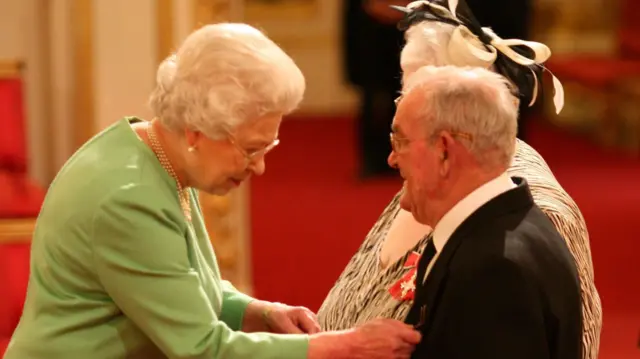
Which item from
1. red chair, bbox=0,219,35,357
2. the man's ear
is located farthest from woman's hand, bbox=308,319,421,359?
red chair, bbox=0,219,35,357

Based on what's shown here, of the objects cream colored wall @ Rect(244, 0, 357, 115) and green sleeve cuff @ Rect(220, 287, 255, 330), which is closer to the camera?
green sleeve cuff @ Rect(220, 287, 255, 330)

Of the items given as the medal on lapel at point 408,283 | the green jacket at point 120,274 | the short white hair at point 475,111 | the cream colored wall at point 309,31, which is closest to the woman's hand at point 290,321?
the medal on lapel at point 408,283

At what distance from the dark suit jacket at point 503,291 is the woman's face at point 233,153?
16.5 inches

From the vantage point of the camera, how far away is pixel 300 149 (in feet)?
31.8

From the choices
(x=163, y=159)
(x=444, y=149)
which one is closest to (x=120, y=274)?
(x=163, y=159)

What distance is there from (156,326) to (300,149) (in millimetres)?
7427

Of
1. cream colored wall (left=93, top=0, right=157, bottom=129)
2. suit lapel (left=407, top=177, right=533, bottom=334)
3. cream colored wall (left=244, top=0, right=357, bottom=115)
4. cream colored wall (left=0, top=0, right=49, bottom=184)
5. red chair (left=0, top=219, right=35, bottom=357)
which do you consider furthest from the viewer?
cream colored wall (left=244, top=0, right=357, bottom=115)

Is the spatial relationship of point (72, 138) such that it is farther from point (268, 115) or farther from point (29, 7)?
point (268, 115)

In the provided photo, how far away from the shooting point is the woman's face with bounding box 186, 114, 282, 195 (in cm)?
230

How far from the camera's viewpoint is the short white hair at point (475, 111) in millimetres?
2156

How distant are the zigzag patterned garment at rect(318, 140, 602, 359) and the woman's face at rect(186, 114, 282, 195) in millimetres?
465

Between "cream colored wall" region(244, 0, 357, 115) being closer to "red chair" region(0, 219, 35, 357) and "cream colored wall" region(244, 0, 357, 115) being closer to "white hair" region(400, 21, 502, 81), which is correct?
"red chair" region(0, 219, 35, 357)

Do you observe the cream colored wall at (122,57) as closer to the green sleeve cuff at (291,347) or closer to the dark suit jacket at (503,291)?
the green sleeve cuff at (291,347)

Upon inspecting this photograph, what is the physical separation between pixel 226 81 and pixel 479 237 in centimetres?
57
